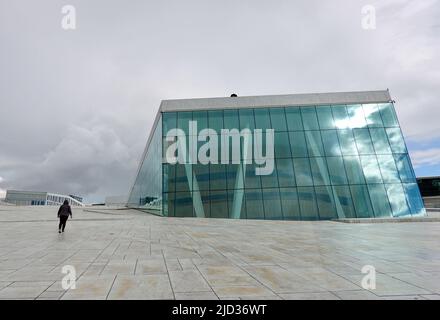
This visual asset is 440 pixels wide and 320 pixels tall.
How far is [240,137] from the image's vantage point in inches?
1072

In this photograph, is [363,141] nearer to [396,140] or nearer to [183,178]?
[396,140]

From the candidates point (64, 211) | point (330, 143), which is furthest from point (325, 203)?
point (64, 211)

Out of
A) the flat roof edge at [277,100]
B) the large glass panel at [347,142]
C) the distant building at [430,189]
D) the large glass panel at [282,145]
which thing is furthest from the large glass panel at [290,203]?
the distant building at [430,189]

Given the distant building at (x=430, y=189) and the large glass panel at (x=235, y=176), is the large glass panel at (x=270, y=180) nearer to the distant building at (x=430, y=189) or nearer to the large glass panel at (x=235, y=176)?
the large glass panel at (x=235, y=176)

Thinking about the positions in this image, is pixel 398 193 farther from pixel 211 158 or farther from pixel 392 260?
pixel 392 260

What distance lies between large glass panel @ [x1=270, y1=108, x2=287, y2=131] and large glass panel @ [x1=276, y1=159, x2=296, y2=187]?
377 cm

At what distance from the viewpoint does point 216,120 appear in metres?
27.8

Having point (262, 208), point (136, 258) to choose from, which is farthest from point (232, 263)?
point (262, 208)

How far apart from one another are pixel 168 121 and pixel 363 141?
2064 cm

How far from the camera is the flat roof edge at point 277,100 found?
28312 millimetres

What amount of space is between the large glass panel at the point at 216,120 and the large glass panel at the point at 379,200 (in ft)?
52.5

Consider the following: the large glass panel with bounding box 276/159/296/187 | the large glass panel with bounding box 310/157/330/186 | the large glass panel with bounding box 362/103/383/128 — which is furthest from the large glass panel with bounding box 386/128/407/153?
the large glass panel with bounding box 276/159/296/187

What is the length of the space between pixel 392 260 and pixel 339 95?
82.1 feet

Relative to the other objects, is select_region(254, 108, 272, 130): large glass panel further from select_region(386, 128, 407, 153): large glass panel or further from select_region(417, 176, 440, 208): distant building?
select_region(417, 176, 440, 208): distant building
